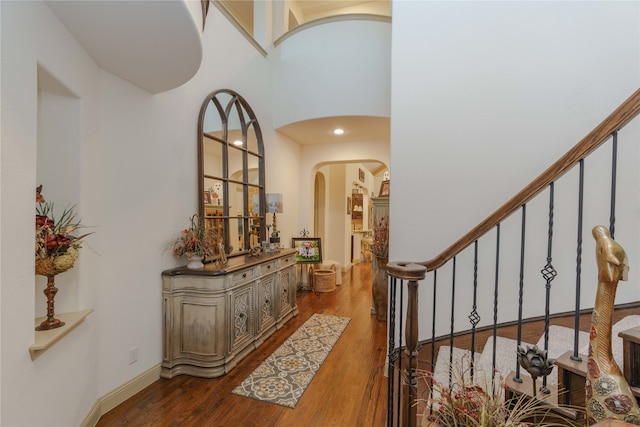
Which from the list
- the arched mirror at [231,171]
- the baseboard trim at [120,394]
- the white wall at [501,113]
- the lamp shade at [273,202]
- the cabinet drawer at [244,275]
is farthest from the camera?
the lamp shade at [273,202]

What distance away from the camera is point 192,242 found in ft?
8.50

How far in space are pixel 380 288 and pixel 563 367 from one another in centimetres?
276

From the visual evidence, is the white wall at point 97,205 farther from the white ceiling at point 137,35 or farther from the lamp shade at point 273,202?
the lamp shade at point 273,202

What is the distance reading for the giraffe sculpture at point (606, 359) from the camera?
88 centimetres

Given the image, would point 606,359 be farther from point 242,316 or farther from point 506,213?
point 242,316

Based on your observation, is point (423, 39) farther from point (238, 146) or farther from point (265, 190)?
point (265, 190)

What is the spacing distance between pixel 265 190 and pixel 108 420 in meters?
2.93

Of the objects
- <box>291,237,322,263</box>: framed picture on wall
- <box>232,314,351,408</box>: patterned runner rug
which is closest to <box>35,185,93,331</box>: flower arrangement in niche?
<box>232,314,351,408</box>: patterned runner rug

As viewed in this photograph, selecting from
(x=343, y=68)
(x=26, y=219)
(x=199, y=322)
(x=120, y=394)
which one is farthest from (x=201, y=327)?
(x=343, y=68)

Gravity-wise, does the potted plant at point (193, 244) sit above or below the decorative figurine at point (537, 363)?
above

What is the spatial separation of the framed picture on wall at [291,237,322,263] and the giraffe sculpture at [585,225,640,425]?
4.24 meters

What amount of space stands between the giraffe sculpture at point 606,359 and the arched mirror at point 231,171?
2924 mm

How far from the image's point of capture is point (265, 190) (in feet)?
13.8

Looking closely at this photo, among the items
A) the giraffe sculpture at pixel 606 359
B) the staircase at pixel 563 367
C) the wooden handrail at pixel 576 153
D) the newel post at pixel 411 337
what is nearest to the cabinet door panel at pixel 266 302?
the staircase at pixel 563 367
